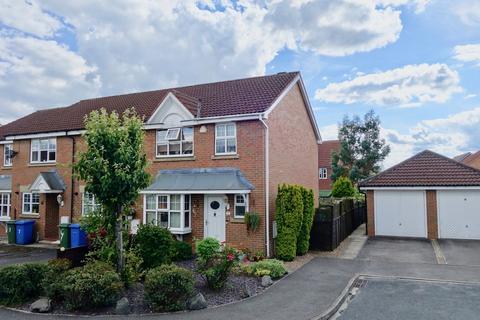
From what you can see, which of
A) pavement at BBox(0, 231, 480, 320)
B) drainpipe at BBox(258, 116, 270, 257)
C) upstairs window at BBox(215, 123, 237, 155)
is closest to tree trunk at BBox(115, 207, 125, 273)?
pavement at BBox(0, 231, 480, 320)

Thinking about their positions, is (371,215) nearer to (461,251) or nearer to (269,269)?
(461,251)

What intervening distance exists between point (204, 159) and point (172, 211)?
268 centimetres

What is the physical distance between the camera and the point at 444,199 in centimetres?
1941

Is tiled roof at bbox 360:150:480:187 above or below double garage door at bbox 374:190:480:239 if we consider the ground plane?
above

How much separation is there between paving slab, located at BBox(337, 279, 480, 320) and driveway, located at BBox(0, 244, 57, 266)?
41.1ft

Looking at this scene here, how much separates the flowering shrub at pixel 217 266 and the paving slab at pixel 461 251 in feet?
30.3

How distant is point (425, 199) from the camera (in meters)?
19.7

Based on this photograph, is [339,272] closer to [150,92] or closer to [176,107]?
[176,107]

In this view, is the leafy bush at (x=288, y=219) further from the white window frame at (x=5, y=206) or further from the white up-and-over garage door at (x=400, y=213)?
the white window frame at (x=5, y=206)

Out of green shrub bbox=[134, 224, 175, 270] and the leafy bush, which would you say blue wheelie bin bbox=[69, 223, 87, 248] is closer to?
green shrub bbox=[134, 224, 175, 270]

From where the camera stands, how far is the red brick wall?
16062mm

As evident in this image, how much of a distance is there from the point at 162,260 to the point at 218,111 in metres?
7.95

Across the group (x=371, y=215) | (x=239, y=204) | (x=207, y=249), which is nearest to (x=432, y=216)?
(x=371, y=215)

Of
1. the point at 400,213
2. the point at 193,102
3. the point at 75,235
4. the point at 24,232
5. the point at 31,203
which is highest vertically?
the point at 193,102
